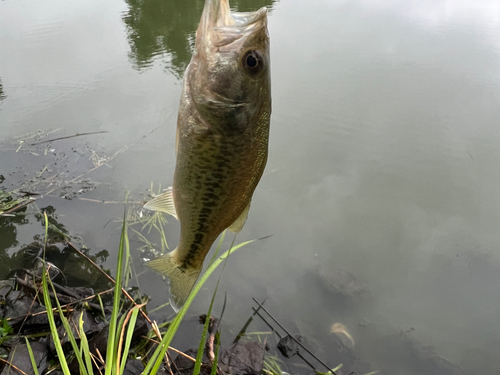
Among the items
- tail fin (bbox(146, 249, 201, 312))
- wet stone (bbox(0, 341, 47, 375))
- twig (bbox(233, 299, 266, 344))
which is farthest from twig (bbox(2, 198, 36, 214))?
twig (bbox(233, 299, 266, 344))

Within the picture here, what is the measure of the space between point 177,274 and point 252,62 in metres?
1.30

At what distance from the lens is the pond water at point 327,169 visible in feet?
10.9

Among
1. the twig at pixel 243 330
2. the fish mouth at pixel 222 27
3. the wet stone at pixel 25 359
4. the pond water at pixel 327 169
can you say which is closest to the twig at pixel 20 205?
the pond water at pixel 327 169

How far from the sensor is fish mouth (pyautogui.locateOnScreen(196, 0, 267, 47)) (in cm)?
154

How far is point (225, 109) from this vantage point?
159cm

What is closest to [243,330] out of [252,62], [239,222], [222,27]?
[239,222]

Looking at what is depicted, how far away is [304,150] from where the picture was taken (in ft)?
16.5

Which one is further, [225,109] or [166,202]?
[166,202]

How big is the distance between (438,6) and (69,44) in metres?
10.5

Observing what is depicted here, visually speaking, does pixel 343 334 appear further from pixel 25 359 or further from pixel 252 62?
pixel 252 62

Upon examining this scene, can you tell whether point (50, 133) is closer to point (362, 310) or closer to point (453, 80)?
point (362, 310)

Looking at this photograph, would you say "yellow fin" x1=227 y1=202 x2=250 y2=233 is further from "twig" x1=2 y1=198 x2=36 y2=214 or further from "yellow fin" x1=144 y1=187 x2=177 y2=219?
"twig" x1=2 y1=198 x2=36 y2=214

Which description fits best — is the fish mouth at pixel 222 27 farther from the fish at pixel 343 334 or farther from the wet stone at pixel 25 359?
the fish at pixel 343 334

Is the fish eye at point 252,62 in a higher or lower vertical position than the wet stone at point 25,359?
higher
